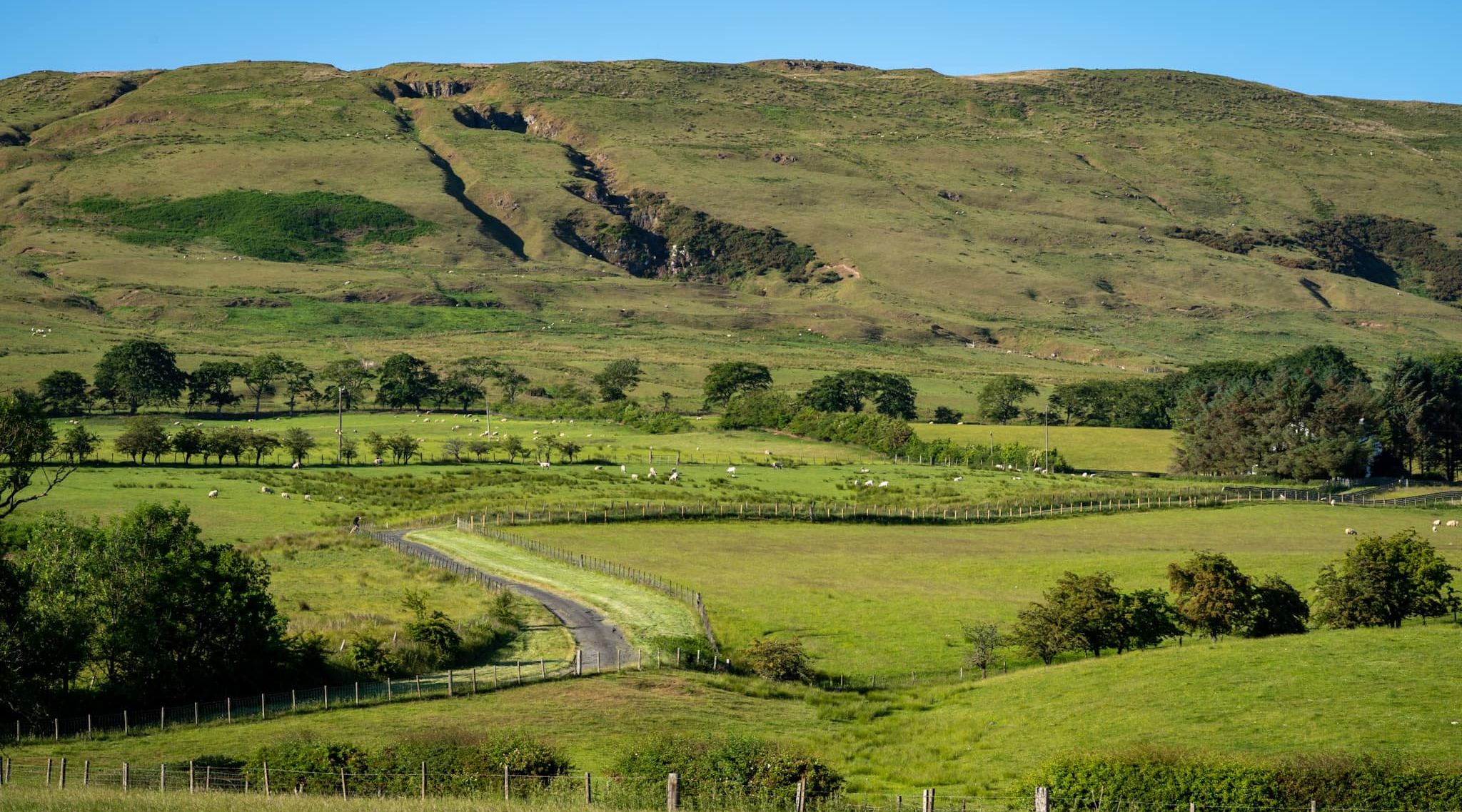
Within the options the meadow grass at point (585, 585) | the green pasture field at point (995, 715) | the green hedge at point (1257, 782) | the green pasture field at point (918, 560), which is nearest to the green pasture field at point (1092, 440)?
the green pasture field at point (918, 560)

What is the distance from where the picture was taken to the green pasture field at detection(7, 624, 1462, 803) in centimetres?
3275

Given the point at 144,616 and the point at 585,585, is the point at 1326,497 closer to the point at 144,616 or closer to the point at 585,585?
the point at 585,585

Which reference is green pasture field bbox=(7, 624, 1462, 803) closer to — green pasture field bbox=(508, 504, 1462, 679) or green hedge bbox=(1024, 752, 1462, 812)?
green hedge bbox=(1024, 752, 1462, 812)

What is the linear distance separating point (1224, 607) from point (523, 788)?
28.9 m

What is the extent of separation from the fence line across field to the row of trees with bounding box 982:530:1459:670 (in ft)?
61.6

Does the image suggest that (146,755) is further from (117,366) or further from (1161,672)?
(117,366)

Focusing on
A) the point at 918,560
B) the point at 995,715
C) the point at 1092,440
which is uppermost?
the point at 1092,440

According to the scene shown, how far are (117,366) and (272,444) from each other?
5139 centimetres

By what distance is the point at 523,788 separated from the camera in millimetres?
28906

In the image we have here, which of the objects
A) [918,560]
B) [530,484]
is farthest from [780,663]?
[530,484]

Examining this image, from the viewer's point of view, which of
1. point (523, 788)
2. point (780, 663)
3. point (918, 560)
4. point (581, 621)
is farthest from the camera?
point (918, 560)

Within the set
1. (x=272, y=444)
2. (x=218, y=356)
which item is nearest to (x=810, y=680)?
(x=272, y=444)

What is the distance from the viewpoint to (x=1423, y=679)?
118 ft

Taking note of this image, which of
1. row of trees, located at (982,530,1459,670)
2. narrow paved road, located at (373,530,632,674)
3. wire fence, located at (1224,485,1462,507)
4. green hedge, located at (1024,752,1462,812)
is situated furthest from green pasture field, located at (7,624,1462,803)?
wire fence, located at (1224,485,1462,507)
